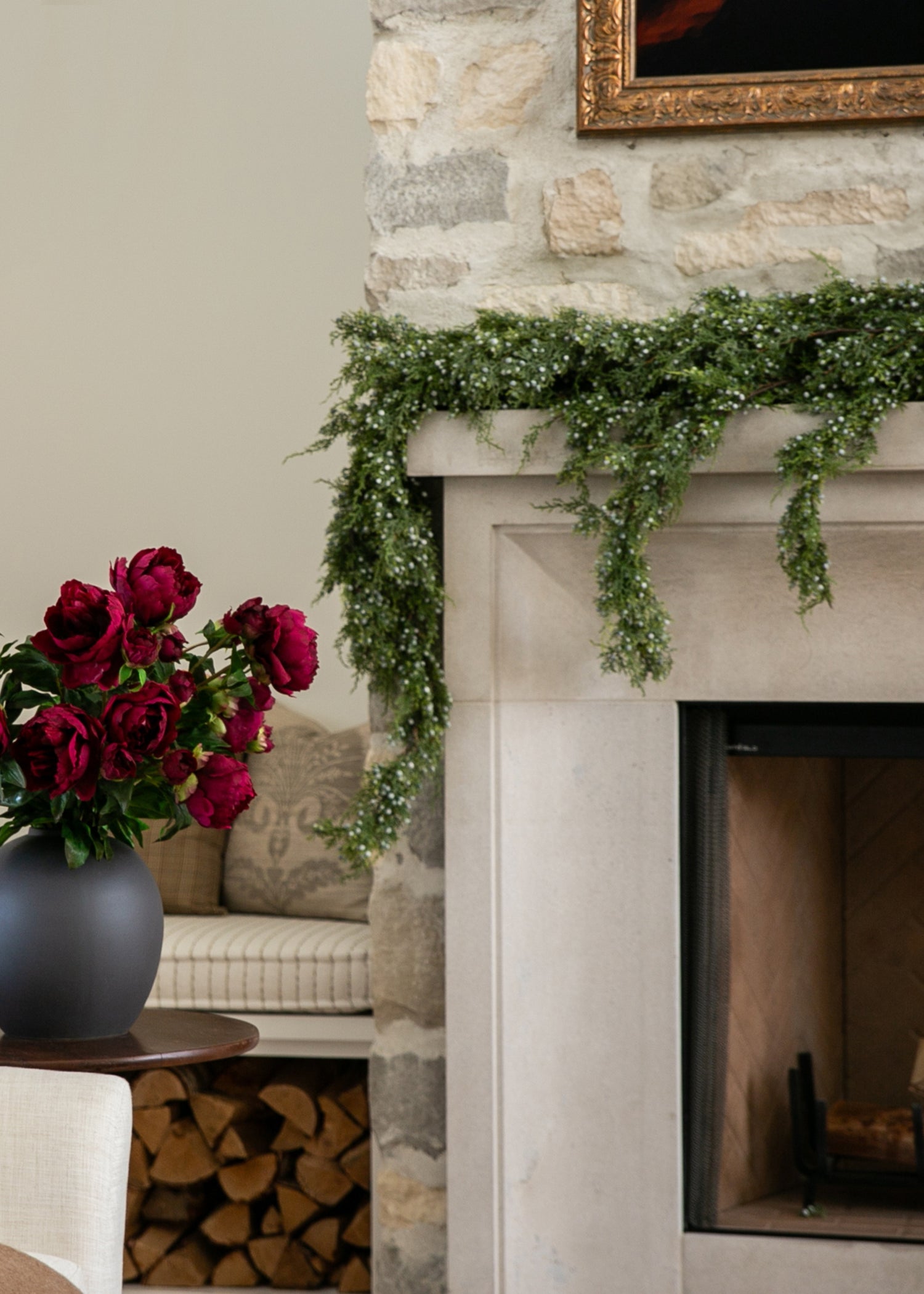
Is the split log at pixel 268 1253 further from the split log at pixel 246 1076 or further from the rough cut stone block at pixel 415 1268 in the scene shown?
the rough cut stone block at pixel 415 1268

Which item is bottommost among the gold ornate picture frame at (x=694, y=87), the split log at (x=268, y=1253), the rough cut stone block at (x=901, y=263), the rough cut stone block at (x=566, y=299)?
the split log at (x=268, y=1253)

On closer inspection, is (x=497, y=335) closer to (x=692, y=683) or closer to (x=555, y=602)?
(x=555, y=602)

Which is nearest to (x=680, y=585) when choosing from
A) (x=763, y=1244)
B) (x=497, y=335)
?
(x=497, y=335)

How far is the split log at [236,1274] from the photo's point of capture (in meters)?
2.71

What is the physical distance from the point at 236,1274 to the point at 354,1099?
0.41m

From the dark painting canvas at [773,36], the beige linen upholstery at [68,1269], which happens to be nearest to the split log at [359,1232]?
the beige linen upholstery at [68,1269]

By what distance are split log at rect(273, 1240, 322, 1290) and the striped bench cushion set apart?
48cm

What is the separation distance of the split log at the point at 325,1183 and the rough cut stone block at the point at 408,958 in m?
0.68

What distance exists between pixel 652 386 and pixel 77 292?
221cm

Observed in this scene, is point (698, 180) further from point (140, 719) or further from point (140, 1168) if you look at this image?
point (140, 1168)

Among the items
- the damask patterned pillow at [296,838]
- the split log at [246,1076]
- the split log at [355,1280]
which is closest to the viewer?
the split log at [355,1280]

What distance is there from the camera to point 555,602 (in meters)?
2.09

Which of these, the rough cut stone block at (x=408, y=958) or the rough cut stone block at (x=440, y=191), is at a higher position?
the rough cut stone block at (x=440, y=191)

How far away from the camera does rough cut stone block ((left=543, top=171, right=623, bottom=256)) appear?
212 centimetres
